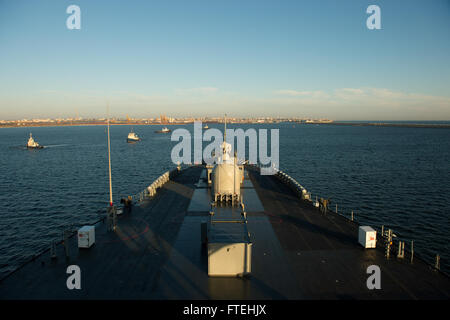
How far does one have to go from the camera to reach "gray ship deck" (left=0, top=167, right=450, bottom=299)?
44.1 feet

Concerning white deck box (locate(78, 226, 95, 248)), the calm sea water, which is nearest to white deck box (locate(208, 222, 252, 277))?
white deck box (locate(78, 226, 95, 248))

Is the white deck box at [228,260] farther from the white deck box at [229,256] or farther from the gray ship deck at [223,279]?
the gray ship deck at [223,279]

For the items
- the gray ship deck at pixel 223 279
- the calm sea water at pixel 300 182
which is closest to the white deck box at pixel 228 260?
the gray ship deck at pixel 223 279

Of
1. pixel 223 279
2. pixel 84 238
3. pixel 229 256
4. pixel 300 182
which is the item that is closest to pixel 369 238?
pixel 229 256

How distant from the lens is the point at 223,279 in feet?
47.6

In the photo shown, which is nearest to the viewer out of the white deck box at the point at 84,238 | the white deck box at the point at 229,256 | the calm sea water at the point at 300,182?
the white deck box at the point at 229,256

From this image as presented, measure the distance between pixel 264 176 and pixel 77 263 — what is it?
31.6 m

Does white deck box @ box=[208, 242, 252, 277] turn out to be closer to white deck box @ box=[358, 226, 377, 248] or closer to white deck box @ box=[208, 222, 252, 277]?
white deck box @ box=[208, 222, 252, 277]

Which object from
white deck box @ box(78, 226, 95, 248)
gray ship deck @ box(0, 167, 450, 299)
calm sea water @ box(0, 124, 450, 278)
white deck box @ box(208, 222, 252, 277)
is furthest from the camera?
calm sea water @ box(0, 124, 450, 278)

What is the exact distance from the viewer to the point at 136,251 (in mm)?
17969

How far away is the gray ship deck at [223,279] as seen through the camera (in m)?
13.4

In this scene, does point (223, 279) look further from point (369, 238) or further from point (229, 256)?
point (369, 238)
